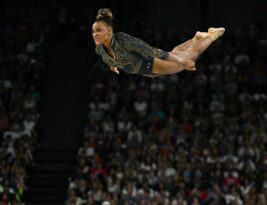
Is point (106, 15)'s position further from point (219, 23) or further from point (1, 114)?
point (219, 23)

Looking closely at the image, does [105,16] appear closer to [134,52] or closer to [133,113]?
[134,52]

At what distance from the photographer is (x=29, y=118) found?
1805 centimetres

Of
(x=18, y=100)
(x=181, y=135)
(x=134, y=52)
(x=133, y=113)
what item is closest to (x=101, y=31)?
(x=134, y=52)

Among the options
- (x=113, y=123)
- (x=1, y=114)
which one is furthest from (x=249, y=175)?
(x=1, y=114)

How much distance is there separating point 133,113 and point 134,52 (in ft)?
28.5

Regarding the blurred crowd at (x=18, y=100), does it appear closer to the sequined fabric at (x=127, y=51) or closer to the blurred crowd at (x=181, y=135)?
the blurred crowd at (x=181, y=135)

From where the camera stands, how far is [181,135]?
17.3 meters

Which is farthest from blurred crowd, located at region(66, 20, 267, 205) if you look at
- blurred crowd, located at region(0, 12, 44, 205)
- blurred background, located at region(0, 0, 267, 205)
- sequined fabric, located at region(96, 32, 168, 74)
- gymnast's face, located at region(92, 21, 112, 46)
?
gymnast's face, located at region(92, 21, 112, 46)

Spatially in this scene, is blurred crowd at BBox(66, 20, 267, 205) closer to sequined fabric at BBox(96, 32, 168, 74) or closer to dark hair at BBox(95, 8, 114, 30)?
sequined fabric at BBox(96, 32, 168, 74)

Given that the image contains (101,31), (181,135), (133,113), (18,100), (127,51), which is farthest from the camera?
(18,100)

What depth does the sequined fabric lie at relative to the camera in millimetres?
9180

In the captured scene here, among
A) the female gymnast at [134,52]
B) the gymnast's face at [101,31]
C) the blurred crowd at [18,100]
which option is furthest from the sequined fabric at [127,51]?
the blurred crowd at [18,100]

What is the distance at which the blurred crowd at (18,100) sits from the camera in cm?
1636

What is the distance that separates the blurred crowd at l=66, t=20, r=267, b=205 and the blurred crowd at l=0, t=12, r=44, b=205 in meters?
1.35
